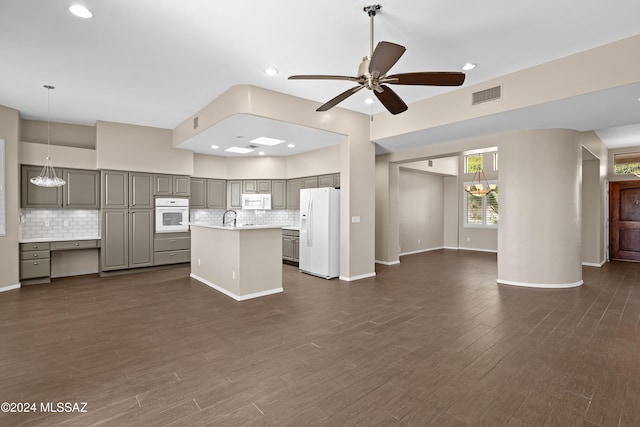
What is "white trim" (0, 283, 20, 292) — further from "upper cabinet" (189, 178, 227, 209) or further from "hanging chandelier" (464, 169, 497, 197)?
"hanging chandelier" (464, 169, 497, 197)

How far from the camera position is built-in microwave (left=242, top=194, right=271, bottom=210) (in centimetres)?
841

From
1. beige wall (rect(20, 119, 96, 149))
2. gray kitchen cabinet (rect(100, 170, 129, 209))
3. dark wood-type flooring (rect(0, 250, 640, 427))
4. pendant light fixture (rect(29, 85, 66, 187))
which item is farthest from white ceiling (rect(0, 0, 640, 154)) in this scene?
dark wood-type flooring (rect(0, 250, 640, 427))

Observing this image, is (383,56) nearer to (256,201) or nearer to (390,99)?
(390,99)

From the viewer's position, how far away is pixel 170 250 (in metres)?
7.19

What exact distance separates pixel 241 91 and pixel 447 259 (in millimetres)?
6889

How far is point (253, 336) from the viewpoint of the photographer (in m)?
3.41

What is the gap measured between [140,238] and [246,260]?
3444 mm

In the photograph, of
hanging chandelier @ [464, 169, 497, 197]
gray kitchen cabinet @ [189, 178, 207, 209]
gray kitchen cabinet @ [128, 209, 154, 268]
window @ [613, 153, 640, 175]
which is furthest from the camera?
hanging chandelier @ [464, 169, 497, 197]

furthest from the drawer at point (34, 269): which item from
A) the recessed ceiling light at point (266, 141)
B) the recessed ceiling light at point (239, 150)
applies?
the recessed ceiling light at point (266, 141)

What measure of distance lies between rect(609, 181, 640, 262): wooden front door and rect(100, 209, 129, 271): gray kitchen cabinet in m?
12.0

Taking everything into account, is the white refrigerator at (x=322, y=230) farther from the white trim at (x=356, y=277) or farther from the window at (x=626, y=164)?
the window at (x=626, y=164)

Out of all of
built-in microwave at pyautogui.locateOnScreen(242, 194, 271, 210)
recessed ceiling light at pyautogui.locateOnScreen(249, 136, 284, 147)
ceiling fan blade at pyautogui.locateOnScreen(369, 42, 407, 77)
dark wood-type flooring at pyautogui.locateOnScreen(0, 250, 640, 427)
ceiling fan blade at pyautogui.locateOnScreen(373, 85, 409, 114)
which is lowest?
dark wood-type flooring at pyautogui.locateOnScreen(0, 250, 640, 427)

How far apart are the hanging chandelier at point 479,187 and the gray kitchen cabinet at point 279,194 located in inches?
211

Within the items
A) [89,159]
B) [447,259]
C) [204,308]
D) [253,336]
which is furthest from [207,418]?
[447,259]
